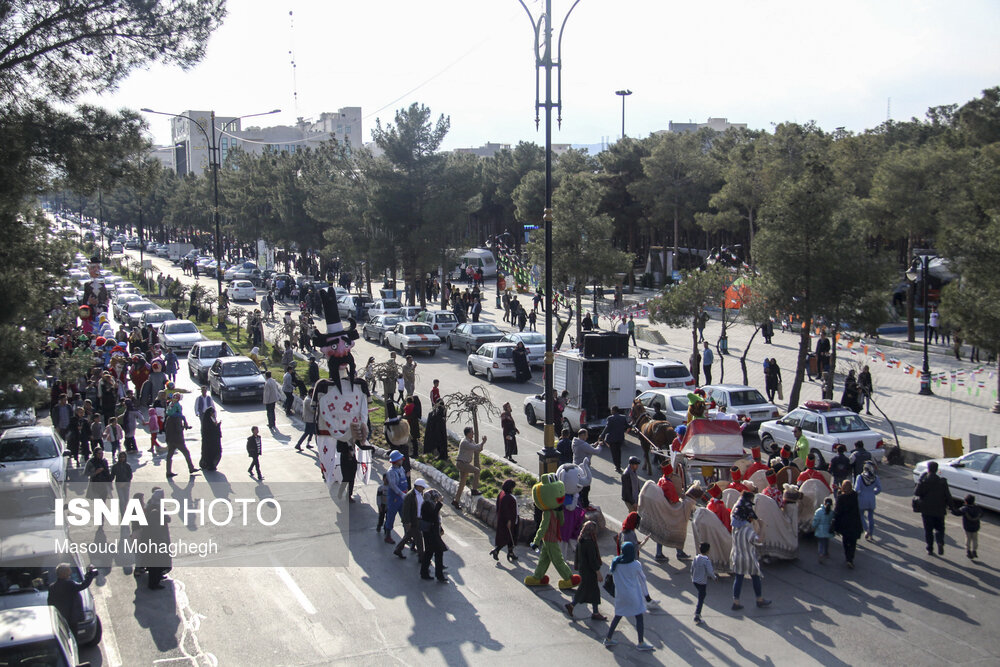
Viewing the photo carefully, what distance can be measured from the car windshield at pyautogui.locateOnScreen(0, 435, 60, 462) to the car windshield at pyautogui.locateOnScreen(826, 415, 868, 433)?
15.4 meters

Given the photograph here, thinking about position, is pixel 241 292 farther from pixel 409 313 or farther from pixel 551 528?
pixel 551 528

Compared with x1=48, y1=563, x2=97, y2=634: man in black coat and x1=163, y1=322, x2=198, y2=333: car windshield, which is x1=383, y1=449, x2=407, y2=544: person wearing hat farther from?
x1=163, y1=322, x2=198, y2=333: car windshield

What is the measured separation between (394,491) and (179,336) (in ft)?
76.5

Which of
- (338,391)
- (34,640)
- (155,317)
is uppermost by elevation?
(338,391)

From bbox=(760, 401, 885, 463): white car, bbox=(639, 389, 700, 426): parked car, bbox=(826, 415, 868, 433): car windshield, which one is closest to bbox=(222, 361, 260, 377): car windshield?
bbox=(639, 389, 700, 426): parked car

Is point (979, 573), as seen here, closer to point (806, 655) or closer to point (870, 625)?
point (870, 625)

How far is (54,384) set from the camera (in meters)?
21.0

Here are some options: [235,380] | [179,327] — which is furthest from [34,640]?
[179,327]

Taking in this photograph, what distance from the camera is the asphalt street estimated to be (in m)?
9.85

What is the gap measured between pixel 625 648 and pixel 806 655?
80.9 inches

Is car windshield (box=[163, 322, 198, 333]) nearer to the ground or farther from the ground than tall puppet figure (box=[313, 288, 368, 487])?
nearer to the ground

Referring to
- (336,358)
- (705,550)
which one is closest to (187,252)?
(336,358)

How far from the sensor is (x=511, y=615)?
10.9 meters

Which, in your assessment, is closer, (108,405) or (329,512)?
(329,512)
